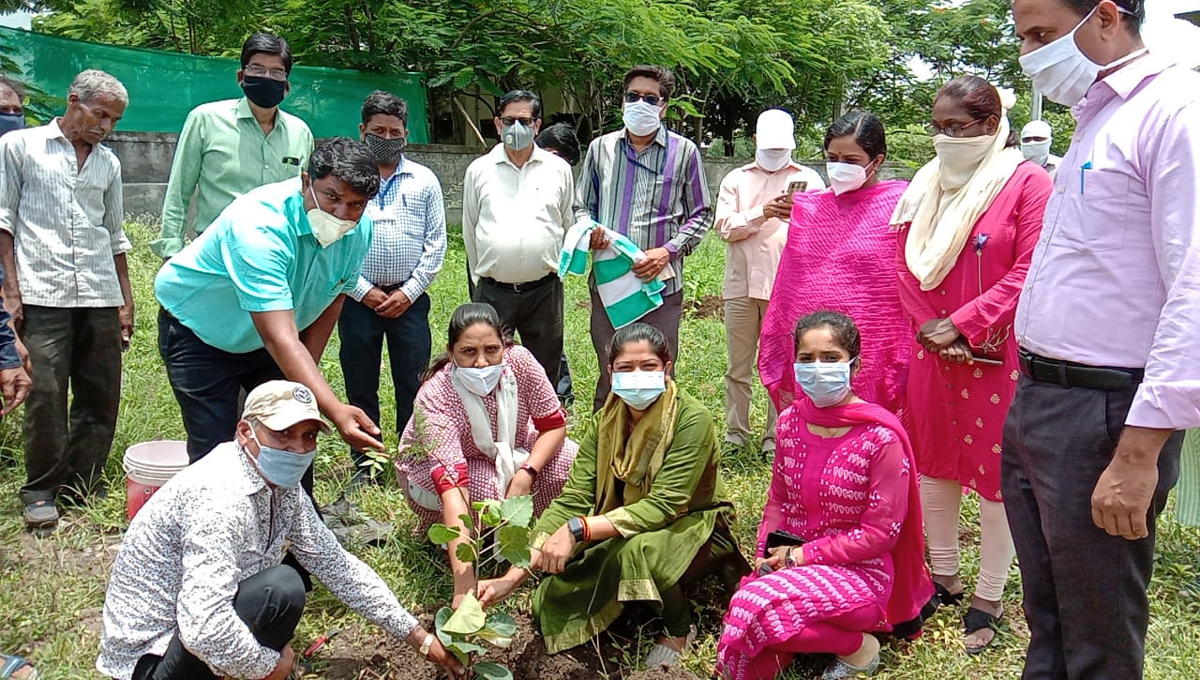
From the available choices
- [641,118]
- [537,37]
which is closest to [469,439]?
[641,118]

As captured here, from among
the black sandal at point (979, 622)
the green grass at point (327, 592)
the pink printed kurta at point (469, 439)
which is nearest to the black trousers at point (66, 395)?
the green grass at point (327, 592)

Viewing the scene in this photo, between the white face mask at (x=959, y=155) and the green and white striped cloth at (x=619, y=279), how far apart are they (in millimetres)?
1735

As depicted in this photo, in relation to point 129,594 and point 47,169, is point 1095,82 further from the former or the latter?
point 47,169

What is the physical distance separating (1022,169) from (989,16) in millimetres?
19180

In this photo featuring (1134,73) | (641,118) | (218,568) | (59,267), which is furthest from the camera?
(641,118)

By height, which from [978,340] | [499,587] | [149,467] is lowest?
[499,587]

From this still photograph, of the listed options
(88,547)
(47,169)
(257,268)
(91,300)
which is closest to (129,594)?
(257,268)

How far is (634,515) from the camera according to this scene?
329cm

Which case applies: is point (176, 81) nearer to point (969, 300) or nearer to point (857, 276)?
point (857, 276)

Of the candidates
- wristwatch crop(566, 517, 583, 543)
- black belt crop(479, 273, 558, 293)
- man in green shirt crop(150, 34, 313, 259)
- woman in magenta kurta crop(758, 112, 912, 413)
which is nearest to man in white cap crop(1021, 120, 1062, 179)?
woman in magenta kurta crop(758, 112, 912, 413)

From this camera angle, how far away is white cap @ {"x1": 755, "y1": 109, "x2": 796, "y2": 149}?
4.98 metres

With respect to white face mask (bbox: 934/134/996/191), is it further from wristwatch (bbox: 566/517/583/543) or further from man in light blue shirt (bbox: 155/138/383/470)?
man in light blue shirt (bbox: 155/138/383/470)

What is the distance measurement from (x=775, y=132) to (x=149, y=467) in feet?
11.0

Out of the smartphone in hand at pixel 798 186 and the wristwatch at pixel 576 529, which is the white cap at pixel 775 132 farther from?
the wristwatch at pixel 576 529
